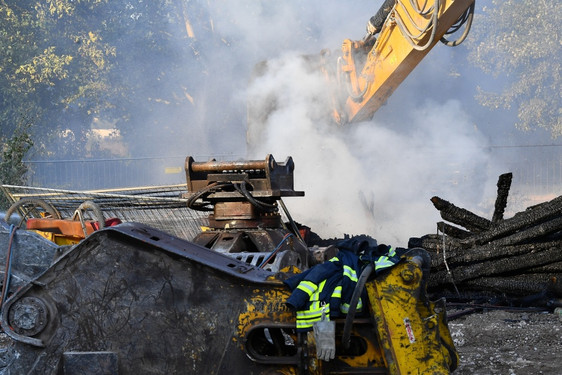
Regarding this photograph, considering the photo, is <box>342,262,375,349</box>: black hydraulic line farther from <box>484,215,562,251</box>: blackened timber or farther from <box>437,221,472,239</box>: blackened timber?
<box>437,221,472,239</box>: blackened timber

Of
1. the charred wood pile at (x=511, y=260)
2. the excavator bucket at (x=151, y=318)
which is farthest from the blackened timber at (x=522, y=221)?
the excavator bucket at (x=151, y=318)

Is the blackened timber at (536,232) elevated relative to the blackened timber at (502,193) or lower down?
lower down

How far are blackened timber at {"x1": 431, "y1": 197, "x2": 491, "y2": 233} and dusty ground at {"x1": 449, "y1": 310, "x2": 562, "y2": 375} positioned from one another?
181cm

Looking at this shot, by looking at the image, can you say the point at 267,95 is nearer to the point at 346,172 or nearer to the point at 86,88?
the point at 346,172

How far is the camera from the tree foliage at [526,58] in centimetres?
3103

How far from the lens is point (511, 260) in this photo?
8852mm

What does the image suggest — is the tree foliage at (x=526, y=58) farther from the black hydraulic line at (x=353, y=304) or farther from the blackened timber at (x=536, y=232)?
the black hydraulic line at (x=353, y=304)

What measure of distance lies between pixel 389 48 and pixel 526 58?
2199 cm

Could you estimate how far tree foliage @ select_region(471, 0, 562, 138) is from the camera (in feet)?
102

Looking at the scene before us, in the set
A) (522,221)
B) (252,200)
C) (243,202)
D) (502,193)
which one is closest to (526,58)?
(502,193)

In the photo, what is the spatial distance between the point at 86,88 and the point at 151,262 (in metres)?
29.7

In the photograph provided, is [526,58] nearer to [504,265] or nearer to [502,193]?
[502,193]

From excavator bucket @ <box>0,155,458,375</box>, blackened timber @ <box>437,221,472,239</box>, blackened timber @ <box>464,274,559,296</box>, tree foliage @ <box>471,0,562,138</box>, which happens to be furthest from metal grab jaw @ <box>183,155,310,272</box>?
tree foliage @ <box>471,0,562,138</box>

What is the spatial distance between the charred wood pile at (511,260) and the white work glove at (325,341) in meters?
5.48
